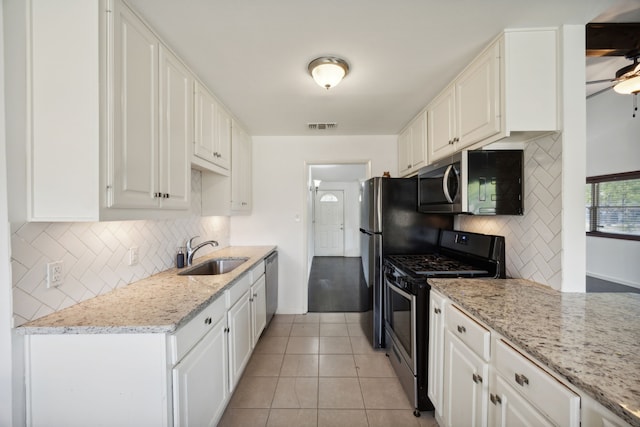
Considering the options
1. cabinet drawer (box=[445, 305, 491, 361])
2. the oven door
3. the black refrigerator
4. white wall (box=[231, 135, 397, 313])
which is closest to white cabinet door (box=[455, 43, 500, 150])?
the black refrigerator

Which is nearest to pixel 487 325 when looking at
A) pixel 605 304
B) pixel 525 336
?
pixel 525 336

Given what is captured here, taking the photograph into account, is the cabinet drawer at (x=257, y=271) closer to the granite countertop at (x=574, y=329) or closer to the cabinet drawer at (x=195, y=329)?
the cabinet drawer at (x=195, y=329)

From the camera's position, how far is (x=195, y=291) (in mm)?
1417

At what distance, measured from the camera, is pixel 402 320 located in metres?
1.85

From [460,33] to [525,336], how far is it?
1553mm

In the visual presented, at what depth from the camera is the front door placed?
7.57 metres

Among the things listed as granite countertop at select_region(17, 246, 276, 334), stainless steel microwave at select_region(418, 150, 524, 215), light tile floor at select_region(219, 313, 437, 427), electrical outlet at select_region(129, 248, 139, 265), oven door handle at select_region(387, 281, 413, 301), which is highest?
stainless steel microwave at select_region(418, 150, 524, 215)

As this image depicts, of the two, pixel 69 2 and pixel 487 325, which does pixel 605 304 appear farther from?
pixel 69 2

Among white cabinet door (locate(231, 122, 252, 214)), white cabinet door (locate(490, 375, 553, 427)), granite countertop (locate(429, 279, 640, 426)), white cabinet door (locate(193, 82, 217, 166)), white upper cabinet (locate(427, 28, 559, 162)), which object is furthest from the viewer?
white cabinet door (locate(231, 122, 252, 214))

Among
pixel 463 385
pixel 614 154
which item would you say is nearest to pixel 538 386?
pixel 463 385

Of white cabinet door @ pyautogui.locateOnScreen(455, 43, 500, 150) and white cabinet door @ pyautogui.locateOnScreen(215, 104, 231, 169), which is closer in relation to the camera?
white cabinet door @ pyautogui.locateOnScreen(455, 43, 500, 150)

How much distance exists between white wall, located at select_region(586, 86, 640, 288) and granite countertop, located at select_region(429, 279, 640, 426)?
394 centimetres

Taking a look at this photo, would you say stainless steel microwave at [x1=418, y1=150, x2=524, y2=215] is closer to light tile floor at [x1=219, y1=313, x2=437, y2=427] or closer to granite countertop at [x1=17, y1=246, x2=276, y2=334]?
light tile floor at [x1=219, y1=313, x2=437, y2=427]

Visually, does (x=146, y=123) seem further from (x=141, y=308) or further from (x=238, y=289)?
(x=238, y=289)
